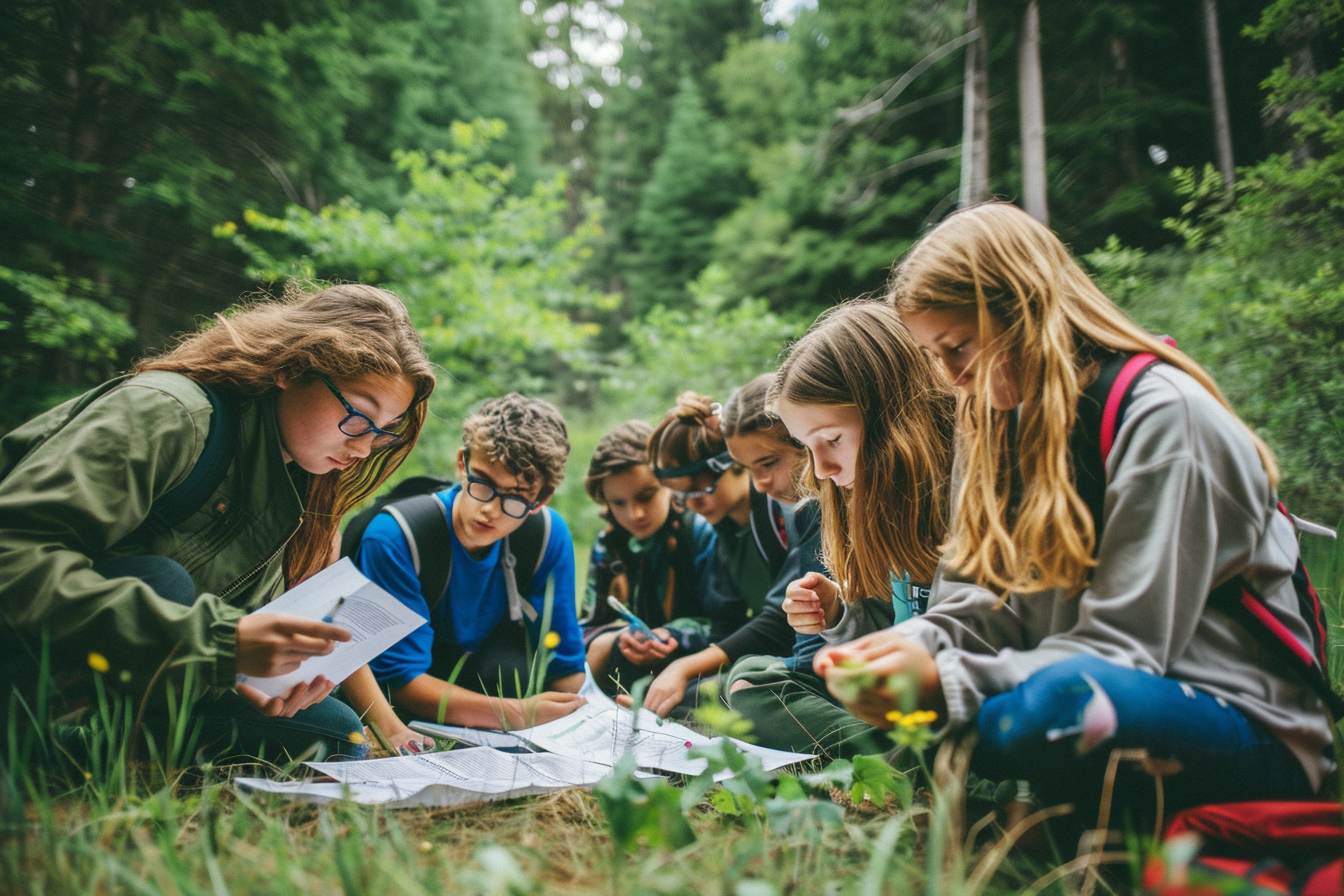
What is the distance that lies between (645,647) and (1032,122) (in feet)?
15.7

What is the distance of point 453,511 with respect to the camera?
2.47 metres

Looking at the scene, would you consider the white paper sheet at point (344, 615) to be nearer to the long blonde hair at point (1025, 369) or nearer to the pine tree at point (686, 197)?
the long blonde hair at point (1025, 369)

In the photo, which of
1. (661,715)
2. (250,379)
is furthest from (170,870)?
(661,715)

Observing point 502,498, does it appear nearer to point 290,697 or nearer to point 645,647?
point 645,647

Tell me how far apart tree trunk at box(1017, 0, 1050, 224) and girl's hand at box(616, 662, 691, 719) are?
4.35 m

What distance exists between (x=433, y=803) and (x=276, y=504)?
0.86 metres

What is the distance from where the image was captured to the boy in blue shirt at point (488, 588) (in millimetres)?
2246

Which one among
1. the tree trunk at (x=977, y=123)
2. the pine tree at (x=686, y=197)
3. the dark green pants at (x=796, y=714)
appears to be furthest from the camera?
the pine tree at (x=686, y=197)

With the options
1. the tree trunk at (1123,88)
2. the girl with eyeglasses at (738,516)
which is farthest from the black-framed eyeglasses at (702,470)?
the tree trunk at (1123,88)

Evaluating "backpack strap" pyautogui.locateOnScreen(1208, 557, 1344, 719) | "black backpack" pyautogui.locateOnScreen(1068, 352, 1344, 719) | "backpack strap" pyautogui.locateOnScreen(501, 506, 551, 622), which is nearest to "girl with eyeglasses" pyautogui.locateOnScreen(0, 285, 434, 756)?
"backpack strap" pyautogui.locateOnScreen(501, 506, 551, 622)

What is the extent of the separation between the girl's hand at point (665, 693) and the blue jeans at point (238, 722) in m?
0.89

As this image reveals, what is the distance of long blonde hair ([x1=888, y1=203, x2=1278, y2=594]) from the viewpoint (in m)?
1.20

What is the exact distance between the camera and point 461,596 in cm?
246

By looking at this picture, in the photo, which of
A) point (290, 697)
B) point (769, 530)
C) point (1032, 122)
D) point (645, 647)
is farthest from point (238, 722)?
point (1032, 122)
